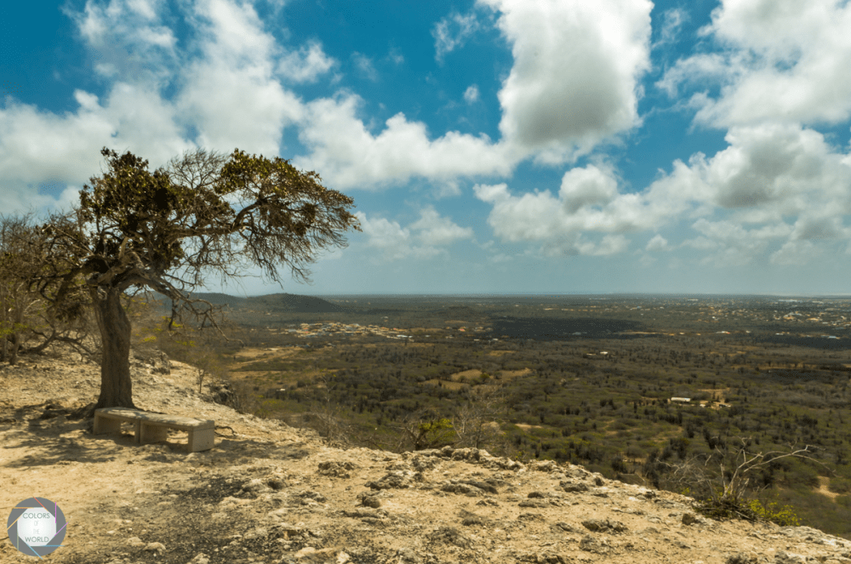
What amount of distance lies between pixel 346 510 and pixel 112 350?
7.85 metres

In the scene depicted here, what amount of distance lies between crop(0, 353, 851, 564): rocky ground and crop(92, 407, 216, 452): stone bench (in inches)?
11.2

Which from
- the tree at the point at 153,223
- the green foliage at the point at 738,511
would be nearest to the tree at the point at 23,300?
the tree at the point at 153,223

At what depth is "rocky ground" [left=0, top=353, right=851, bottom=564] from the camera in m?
4.35

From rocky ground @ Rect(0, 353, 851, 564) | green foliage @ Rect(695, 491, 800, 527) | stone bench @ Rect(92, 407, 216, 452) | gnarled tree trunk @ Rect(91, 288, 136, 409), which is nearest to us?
rocky ground @ Rect(0, 353, 851, 564)

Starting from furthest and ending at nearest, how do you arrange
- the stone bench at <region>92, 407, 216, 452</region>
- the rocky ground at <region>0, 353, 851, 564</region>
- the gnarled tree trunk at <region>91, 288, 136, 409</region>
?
the gnarled tree trunk at <region>91, 288, 136, 409</region>
the stone bench at <region>92, 407, 216, 452</region>
the rocky ground at <region>0, 353, 851, 564</region>

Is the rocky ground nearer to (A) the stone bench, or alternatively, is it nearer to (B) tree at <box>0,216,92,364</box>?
(A) the stone bench

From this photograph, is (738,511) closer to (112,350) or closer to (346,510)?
(346,510)

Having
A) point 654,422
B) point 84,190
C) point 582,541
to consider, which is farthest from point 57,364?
point 654,422

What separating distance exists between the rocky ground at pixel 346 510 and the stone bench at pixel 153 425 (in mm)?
284

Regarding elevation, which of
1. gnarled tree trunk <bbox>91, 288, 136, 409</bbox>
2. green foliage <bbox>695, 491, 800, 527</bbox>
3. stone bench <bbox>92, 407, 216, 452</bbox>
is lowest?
green foliage <bbox>695, 491, 800, 527</bbox>

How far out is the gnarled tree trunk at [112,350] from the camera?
9789 mm

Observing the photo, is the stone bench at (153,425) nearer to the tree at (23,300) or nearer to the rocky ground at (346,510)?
the rocky ground at (346,510)

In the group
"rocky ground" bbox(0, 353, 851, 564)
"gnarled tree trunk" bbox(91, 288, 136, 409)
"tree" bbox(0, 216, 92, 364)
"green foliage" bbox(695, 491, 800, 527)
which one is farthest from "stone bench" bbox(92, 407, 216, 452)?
"green foliage" bbox(695, 491, 800, 527)

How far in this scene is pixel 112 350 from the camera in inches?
388
